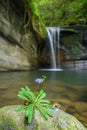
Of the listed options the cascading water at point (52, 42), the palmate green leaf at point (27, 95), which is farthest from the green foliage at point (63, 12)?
the palmate green leaf at point (27, 95)

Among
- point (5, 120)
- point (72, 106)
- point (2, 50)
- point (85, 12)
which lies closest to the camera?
point (5, 120)

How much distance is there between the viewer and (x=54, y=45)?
12641mm

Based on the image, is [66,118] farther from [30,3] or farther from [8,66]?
[30,3]

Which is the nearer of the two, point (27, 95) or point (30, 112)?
point (30, 112)

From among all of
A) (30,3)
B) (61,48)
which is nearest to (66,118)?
(30,3)

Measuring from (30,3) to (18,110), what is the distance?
9687 mm

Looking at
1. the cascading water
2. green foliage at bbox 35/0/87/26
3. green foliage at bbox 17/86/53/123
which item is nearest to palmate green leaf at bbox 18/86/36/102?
green foliage at bbox 17/86/53/123

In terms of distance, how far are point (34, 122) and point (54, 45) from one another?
413 inches

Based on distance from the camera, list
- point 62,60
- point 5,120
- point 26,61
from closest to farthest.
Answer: point 5,120 → point 26,61 → point 62,60

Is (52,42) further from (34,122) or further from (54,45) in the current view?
(34,122)

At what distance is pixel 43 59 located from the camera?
12430mm

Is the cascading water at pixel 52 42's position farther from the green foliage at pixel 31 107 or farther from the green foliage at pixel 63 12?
the green foliage at pixel 31 107

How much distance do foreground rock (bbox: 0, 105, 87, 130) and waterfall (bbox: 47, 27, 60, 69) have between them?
9.99 meters

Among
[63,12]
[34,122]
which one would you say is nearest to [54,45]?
[63,12]
